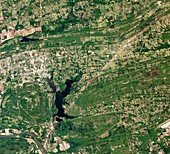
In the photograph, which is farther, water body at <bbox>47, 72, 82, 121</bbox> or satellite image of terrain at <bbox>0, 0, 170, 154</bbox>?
water body at <bbox>47, 72, 82, 121</bbox>

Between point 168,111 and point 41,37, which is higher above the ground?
point 41,37

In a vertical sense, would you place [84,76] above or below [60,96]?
above

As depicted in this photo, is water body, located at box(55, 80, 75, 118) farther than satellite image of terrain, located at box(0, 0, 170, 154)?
Yes

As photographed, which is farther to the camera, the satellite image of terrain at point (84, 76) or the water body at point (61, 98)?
the water body at point (61, 98)

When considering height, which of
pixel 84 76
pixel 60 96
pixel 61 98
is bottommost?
pixel 61 98

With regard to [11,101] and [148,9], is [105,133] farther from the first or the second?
[148,9]

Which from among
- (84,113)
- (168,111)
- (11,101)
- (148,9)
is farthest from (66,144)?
(148,9)

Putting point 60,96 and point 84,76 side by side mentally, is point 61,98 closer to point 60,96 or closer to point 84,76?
point 60,96

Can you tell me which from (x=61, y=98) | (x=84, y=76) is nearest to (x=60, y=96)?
(x=61, y=98)
